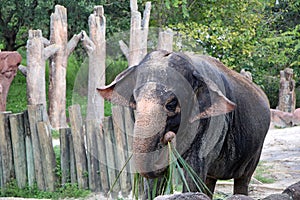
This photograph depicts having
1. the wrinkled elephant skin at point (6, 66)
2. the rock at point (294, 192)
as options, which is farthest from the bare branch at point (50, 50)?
the rock at point (294, 192)

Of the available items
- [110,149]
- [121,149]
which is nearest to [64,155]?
[110,149]

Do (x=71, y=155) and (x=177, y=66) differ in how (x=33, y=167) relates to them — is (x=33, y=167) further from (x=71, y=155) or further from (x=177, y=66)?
(x=177, y=66)

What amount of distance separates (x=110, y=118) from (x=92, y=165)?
2.01 feet

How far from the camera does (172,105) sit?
4.50 m

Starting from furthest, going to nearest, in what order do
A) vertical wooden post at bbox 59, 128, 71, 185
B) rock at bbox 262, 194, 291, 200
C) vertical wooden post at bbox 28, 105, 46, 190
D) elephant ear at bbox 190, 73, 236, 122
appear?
vertical wooden post at bbox 59, 128, 71, 185 < vertical wooden post at bbox 28, 105, 46, 190 < elephant ear at bbox 190, 73, 236, 122 < rock at bbox 262, 194, 291, 200

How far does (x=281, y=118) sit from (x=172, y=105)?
14497 millimetres

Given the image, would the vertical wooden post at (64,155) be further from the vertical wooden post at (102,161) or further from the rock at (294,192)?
the rock at (294,192)

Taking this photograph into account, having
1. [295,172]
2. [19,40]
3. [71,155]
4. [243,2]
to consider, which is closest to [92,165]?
[71,155]

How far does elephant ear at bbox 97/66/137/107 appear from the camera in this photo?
484cm

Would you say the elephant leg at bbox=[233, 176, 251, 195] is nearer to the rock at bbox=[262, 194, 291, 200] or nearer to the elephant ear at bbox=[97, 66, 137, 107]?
the elephant ear at bbox=[97, 66, 137, 107]

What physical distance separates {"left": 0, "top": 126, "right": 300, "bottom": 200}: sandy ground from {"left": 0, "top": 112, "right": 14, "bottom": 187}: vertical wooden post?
3.58 feet

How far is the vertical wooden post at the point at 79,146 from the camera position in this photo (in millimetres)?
8375

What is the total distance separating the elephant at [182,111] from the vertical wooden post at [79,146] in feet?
10.3

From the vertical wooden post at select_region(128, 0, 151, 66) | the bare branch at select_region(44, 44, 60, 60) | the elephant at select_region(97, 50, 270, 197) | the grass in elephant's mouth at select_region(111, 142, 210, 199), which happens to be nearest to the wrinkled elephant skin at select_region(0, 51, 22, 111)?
the bare branch at select_region(44, 44, 60, 60)
